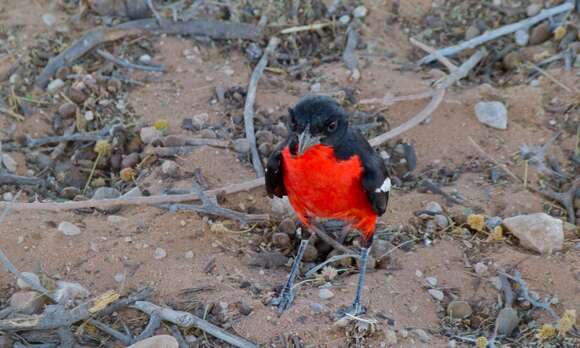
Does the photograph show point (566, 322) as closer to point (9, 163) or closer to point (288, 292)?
point (288, 292)

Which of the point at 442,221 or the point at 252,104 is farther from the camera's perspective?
the point at 252,104

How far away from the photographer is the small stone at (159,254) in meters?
4.97

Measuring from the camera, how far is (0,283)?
183 inches

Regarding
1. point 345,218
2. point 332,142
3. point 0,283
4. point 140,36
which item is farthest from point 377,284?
point 140,36

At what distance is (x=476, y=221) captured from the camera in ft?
17.4

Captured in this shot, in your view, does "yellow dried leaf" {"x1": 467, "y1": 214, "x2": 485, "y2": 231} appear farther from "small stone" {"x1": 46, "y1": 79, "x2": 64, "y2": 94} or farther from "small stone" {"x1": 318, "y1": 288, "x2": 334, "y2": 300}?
"small stone" {"x1": 46, "y1": 79, "x2": 64, "y2": 94}

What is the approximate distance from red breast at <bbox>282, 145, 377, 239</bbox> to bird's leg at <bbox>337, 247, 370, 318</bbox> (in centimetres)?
27

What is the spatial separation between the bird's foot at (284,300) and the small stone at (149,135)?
1.85 meters

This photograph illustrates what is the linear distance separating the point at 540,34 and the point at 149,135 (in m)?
3.55

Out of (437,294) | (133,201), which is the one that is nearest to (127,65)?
(133,201)

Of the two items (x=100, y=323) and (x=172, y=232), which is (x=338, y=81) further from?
(x=100, y=323)

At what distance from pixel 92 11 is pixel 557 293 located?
15.5 ft

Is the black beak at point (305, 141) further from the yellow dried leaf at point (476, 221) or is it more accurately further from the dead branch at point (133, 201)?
the yellow dried leaf at point (476, 221)

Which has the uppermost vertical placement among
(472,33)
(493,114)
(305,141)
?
(305,141)
